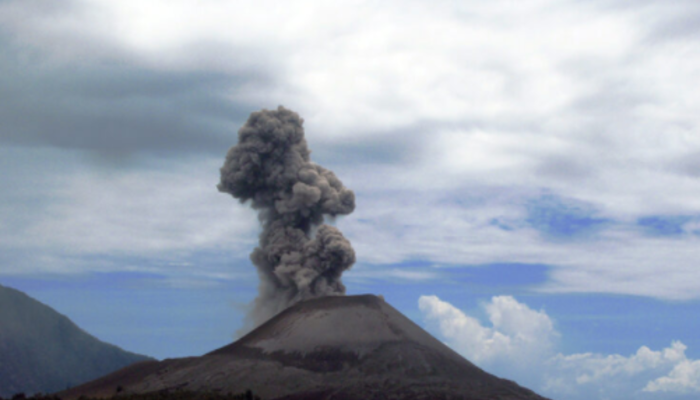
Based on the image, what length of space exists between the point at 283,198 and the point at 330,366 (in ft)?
137

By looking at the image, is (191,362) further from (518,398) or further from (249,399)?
(518,398)

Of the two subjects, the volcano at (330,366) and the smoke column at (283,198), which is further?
the smoke column at (283,198)

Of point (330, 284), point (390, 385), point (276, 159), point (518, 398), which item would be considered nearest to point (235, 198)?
point (276, 159)

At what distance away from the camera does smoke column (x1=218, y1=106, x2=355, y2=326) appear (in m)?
115

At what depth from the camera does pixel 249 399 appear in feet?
248

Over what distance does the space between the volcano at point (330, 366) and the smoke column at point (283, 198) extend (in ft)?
37.9

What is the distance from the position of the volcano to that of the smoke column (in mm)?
11544

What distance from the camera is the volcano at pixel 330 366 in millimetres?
79688

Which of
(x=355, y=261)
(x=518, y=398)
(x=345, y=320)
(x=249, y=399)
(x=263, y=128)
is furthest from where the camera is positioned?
(x=263, y=128)

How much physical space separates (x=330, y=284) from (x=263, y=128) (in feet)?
99.7

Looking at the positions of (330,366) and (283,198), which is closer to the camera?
(330,366)

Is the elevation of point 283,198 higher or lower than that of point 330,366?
higher

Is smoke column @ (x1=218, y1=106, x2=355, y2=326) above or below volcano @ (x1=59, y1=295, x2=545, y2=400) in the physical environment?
above

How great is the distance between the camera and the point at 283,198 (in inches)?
4766
